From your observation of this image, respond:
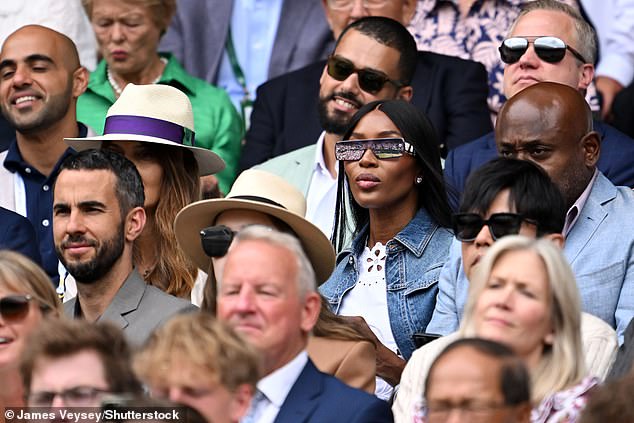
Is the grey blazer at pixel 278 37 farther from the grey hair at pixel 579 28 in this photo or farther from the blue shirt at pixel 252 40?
the grey hair at pixel 579 28

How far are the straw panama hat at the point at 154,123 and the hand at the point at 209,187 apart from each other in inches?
12.6

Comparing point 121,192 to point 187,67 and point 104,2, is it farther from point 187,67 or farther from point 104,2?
point 187,67

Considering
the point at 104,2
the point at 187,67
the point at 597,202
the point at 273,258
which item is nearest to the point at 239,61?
the point at 187,67

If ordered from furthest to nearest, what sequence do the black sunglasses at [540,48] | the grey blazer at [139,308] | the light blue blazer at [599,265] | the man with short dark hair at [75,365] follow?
the black sunglasses at [540,48], the grey blazer at [139,308], the light blue blazer at [599,265], the man with short dark hair at [75,365]

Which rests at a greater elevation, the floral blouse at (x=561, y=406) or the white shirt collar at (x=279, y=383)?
the floral blouse at (x=561, y=406)

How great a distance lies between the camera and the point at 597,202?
652 cm

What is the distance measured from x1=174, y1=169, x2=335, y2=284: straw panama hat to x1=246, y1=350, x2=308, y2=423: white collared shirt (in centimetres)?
115

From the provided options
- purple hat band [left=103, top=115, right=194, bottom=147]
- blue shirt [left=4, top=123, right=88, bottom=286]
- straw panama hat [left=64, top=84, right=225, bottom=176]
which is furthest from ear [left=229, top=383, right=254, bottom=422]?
blue shirt [left=4, top=123, right=88, bottom=286]

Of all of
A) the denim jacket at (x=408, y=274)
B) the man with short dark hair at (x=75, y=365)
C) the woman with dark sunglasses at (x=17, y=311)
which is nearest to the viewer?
the man with short dark hair at (x=75, y=365)

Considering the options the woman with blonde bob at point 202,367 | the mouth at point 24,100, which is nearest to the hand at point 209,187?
the mouth at point 24,100

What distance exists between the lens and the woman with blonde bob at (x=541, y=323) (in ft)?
16.4

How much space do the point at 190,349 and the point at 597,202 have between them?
8.25 feet

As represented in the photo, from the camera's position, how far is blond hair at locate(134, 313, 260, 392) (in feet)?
14.8

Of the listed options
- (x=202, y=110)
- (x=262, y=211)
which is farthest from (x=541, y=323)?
(x=202, y=110)
